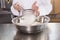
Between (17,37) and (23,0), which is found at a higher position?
(23,0)

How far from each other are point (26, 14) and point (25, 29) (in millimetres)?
89

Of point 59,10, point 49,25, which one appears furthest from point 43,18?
point 59,10

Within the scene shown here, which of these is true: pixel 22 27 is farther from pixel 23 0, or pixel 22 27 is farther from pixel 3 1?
pixel 3 1

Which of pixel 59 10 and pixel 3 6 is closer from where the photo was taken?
pixel 3 6

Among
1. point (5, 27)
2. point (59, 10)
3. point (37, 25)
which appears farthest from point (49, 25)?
point (59, 10)

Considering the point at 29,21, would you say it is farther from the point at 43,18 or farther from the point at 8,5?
the point at 8,5

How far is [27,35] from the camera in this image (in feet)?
2.41

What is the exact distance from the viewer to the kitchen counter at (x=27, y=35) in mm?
710

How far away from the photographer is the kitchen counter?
0.71 meters

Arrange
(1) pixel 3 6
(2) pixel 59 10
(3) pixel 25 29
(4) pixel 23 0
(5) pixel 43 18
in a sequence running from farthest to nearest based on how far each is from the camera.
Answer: (2) pixel 59 10
(1) pixel 3 6
(4) pixel 23 0
(5) pixel 43 18
(3) pixel 25 29

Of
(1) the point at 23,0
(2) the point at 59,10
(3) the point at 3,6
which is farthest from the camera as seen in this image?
(2) the point at 59,10

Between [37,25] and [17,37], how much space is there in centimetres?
12

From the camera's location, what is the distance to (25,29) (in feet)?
2.35

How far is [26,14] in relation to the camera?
758 mm
